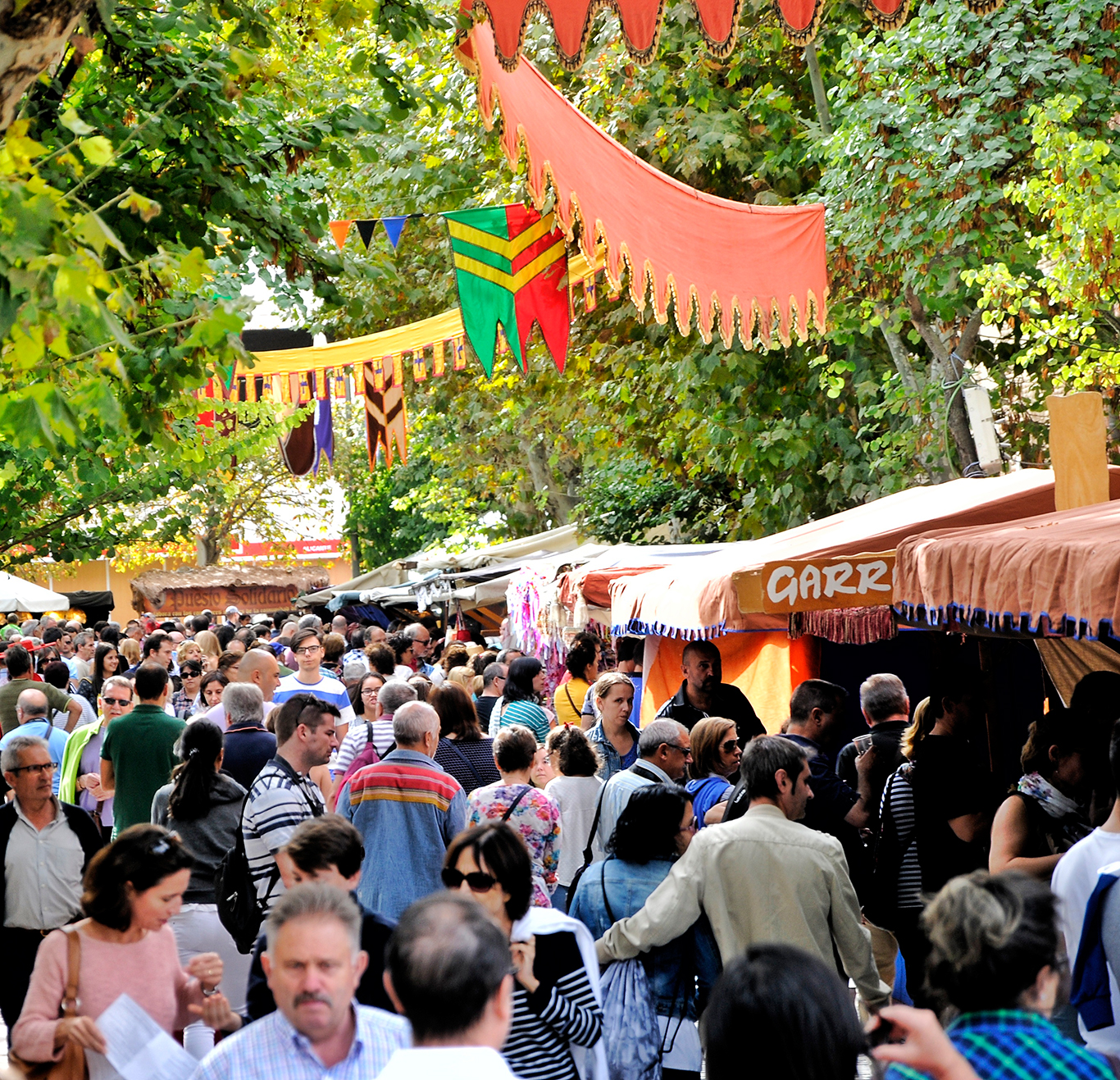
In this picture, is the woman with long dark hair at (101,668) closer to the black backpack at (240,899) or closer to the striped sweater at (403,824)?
the striped sweater at (403,824)

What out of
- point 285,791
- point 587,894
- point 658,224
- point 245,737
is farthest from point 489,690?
point 587,894

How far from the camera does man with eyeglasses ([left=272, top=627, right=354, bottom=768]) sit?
10.0 m

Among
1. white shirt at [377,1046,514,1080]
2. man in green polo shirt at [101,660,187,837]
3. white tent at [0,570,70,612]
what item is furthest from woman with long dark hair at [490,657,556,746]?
white tent at [0,570,70,612]

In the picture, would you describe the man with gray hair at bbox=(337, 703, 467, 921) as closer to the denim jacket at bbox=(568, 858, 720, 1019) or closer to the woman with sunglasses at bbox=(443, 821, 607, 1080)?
the denim jacket at bbox=(568, 858, 720, 1019)

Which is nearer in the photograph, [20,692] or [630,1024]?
[630,1024]

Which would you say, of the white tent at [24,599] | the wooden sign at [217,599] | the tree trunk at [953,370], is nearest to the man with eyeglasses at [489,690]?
the tree trunk at [953,370]

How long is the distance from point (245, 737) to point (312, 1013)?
4.40m

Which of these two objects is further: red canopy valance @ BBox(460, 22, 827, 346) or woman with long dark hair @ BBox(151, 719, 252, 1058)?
red canopy valance @ BBox(460, 22, 827, 346)

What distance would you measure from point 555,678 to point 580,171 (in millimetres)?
8818

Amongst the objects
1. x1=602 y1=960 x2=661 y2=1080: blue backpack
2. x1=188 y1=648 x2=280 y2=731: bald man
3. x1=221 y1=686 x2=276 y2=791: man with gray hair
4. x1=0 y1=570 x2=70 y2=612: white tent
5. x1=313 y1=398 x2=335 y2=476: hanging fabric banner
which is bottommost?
x1=602 y1=960 x2=661 y2=1080: blue backpack

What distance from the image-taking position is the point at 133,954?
411 centimetres

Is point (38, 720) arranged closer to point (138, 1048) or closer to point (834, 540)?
point (834, 540)

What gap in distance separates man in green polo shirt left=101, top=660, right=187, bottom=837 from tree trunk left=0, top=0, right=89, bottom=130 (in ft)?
15.1

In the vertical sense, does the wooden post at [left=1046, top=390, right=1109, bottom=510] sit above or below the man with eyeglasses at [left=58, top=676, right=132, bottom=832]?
above
